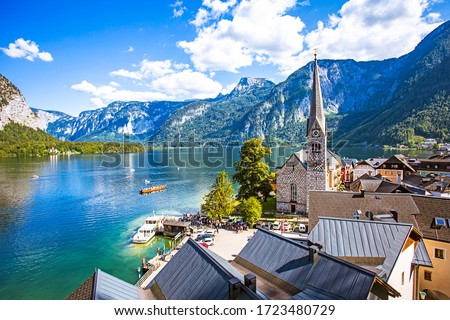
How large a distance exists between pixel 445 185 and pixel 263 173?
20.1 metres

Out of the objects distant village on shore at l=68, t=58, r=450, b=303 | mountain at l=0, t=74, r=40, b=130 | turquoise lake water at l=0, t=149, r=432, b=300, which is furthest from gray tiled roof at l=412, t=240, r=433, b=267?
mountain at l=0, t=74, r=40, b=130

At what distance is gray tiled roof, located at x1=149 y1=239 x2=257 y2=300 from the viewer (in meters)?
7.66

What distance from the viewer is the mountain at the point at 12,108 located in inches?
6407

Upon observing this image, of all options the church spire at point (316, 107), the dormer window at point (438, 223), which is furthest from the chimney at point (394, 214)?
the church spire at point (316, 107)

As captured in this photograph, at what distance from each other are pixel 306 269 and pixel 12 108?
A: 204 metres

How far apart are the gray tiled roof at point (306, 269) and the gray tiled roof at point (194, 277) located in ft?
6.63

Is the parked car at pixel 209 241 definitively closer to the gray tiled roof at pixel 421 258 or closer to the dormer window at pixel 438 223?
the gray tiled roof at pixel 421 258

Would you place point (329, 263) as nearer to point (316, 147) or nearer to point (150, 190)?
point (316, 147)

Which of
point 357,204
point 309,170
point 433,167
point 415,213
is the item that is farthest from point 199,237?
point 433,167

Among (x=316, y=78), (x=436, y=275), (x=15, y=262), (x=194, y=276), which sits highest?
(x=316, y=78)
